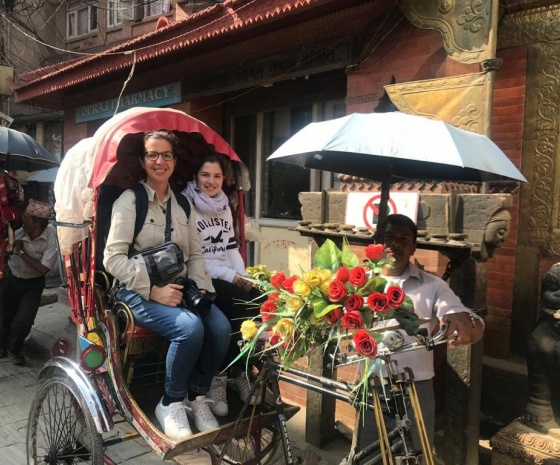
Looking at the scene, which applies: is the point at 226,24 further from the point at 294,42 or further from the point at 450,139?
the point at 450,139

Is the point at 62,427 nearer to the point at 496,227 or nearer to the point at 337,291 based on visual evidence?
the point at 337,291

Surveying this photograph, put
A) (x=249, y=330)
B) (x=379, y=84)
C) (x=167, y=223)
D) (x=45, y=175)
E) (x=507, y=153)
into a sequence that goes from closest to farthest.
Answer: (x=249, y=330) < (x=167, y=223) < (x=507, y=153) < (x=379, y=84) < (x=45, y=175)

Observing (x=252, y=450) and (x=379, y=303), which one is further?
(x=252, y=450)

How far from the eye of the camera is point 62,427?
3066mm

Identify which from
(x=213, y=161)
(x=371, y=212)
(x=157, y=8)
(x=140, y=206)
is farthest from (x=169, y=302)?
(x=157, y=8)

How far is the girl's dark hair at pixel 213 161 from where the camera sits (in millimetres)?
3402

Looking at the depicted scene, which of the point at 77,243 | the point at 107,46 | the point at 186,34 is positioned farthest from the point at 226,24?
the point at 107,46

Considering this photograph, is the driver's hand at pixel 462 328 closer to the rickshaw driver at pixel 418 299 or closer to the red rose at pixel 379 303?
the rickshaw driver at pixel 418 299

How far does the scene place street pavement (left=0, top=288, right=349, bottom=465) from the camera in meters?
3.61

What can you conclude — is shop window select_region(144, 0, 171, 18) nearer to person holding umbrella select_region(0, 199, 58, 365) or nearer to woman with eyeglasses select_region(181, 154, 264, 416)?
person holding umbrella select_region(0, 199, 58, 365)

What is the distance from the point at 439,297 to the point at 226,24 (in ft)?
12.1

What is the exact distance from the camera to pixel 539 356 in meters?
3.33

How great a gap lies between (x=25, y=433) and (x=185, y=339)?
92.1 inches

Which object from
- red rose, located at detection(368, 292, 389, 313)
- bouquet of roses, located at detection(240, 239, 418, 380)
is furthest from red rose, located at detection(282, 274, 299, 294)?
red rose, located at detection(368, 292, 389, 313)
